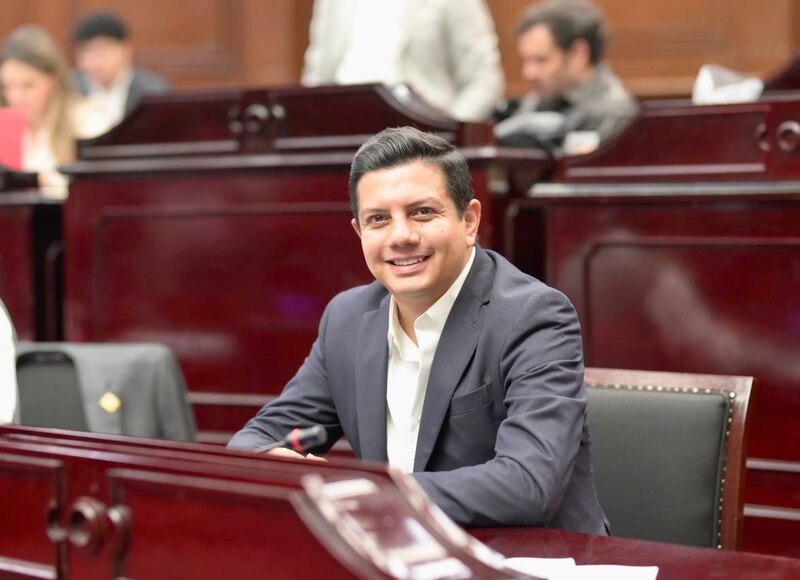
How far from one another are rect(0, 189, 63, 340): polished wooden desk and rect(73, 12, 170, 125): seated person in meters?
1.37

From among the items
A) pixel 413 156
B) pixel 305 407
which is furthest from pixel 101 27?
pixel 413 156

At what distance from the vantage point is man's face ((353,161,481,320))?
200 cm

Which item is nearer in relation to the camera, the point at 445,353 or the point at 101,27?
the point at 445,353

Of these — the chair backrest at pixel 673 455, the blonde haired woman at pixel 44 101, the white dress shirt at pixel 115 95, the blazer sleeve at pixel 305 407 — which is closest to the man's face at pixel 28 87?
the blonde haired woman at pixel 44 101

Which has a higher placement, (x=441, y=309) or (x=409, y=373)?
(x=441, y=309)

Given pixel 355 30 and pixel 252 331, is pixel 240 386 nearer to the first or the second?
pixel 252 331

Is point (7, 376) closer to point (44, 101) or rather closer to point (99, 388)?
point (99, 388)

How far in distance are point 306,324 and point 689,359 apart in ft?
3.66

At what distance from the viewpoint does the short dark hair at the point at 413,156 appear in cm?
200

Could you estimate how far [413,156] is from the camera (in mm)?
1998

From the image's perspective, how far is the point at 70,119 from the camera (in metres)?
4.78

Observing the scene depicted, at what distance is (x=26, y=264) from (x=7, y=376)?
6.44 ft

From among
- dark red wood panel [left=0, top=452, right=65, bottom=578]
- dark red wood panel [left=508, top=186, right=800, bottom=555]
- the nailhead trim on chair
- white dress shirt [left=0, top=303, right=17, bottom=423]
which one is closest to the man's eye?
the nailhead trim on chair

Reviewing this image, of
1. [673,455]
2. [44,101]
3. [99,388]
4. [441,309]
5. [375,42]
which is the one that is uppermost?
[375,42]
